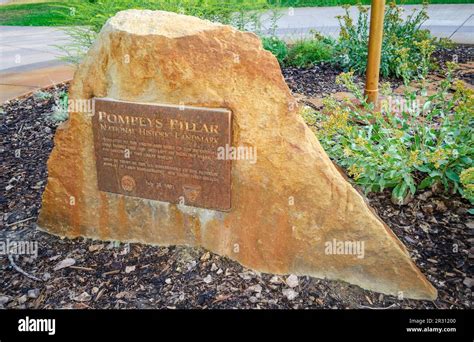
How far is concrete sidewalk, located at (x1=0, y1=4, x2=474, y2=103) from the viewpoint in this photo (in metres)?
6.19

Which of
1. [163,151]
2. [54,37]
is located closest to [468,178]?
[163,151]

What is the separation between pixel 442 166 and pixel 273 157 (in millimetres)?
1347

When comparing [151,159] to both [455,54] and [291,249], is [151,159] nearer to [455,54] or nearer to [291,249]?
[291,249]

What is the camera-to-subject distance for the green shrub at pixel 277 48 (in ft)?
21.1

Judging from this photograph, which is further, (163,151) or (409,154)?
(409,154)

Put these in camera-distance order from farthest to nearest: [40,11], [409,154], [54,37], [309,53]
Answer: [40,11]
[54,37]
[309,53]
[409,154]

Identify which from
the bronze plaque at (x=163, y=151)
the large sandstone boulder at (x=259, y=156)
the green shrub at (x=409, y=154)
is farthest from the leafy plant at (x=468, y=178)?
the bronze plaque at (x=163, y=151)

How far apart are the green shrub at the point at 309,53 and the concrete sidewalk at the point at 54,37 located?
0.97 meters

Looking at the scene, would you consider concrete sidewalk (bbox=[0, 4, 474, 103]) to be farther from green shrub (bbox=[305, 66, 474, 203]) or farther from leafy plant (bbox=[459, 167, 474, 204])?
leafy plant (bbox=[459, 167, 474, 204])

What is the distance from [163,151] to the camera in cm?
301

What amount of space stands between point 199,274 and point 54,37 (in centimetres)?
694

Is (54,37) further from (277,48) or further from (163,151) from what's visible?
(163,151)

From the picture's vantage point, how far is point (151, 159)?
306 centimetres

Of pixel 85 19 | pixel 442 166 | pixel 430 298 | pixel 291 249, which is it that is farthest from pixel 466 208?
pixel 85 19
